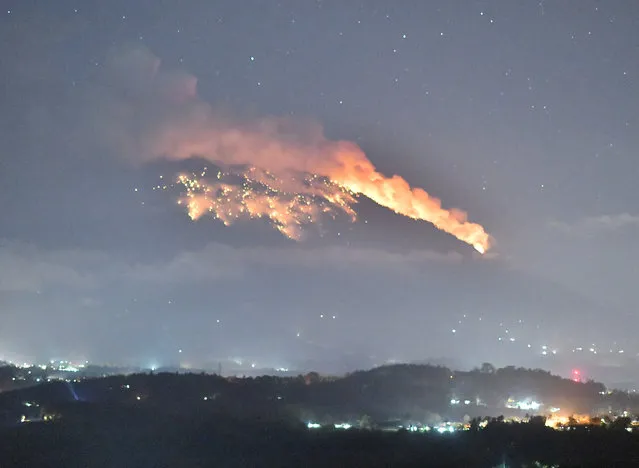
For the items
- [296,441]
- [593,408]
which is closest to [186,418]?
[296,441]

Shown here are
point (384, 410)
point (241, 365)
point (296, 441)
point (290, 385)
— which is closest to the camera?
point (296, 441)

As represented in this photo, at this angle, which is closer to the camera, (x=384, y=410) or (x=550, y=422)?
(x=550, y=422)

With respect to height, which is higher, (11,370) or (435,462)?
(11,370)

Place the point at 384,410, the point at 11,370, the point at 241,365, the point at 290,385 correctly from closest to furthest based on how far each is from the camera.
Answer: the point at 384,410, the point at 290,385, the point at 11,370, the point at 241,365

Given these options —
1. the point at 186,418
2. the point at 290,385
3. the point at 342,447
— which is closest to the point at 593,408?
the point at 290,385

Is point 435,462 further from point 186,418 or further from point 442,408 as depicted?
point 442,408

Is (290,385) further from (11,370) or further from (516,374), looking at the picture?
(11,370)
